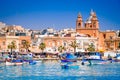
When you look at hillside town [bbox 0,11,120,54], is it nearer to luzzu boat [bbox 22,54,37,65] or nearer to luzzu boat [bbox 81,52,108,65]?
luzzu boat [bbox 81,52,108,65]

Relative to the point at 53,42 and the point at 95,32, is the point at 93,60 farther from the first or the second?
the point at 95,32

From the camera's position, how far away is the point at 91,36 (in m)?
119

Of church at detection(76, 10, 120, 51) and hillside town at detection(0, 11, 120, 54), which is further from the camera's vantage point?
church at detection(76, 10, 120, 51)

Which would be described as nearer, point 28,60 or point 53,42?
point 28,60

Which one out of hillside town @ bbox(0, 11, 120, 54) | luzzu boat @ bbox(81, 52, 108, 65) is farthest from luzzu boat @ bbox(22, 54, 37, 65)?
hillside town @ bbox(0, 11, 120, 54)

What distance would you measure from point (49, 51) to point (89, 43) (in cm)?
1003

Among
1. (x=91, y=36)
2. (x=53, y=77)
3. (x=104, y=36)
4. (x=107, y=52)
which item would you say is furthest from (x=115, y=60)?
(x=53, y=77)

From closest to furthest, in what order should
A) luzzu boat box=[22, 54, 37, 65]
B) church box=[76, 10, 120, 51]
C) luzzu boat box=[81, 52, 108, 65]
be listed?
luzzu boat box=[22, 54, 37, 65] < luzzu boat box=[81, 52, 108, 65] < church box=[76, 10, 120, 51]

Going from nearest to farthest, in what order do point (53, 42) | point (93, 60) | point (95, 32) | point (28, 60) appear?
point (28, 60), point (93, 60), point (53, 42), point (95, 32)

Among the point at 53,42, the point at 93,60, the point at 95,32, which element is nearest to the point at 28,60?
the point at 93,60

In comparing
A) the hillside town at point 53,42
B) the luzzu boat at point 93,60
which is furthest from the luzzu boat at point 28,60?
the hillside town at point 53,42

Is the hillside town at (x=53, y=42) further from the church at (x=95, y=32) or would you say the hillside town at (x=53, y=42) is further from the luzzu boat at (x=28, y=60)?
the luzzu boat at (x=28, y=60)

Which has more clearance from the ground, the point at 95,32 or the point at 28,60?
the point at 95,32

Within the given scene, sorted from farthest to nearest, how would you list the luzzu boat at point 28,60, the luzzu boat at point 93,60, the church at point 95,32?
1. the church at point 95,32
2. the luzzu boat at point 93,60
3. the luzzu boat at point 28,60
